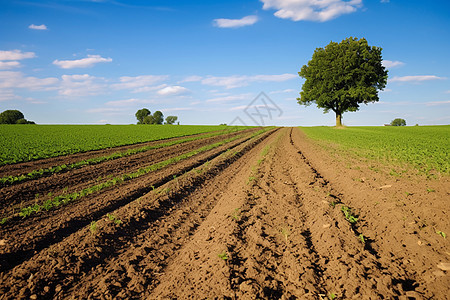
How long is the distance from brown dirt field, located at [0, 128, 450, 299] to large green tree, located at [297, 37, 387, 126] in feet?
120

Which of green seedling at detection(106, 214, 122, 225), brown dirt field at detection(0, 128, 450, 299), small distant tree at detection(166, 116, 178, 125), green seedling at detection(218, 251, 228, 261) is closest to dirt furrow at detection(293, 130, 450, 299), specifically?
brown dirt field at detection(0, 128, 450, 299)

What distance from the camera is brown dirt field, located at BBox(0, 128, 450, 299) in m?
3.45

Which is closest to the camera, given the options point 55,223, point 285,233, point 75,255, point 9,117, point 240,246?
point 75,255

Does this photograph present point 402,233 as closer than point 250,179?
Yes

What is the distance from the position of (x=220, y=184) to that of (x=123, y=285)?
6.22 meters

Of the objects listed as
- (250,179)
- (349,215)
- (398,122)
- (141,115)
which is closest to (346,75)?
(250,179)

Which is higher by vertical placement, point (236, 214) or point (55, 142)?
point (55, 142)

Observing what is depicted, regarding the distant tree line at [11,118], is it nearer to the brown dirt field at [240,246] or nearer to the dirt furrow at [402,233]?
the brown dirt field at [240,246]

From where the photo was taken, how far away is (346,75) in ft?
130

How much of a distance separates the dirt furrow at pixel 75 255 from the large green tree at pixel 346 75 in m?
41.0

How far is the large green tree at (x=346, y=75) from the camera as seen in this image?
38.7m

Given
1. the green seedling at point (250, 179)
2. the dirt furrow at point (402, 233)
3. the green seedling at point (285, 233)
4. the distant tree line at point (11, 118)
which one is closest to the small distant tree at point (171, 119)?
the distant tree line at point (11, 118)

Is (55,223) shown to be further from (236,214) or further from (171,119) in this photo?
(171,119)

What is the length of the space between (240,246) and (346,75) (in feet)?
141
